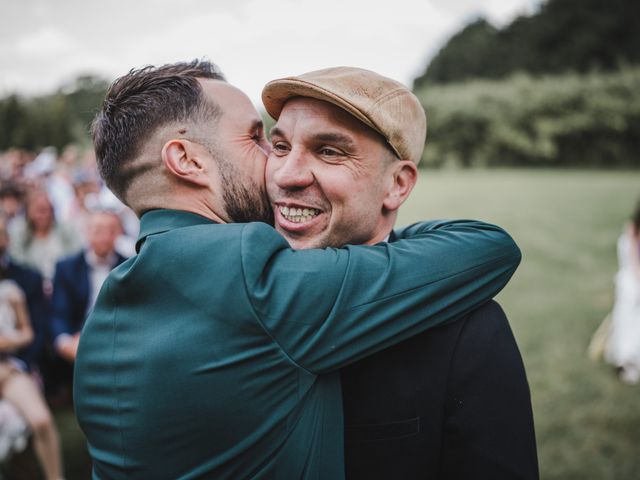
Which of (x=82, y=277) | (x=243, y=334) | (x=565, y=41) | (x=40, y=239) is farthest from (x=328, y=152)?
(x=565, y=41)

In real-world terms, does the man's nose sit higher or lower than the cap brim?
lower

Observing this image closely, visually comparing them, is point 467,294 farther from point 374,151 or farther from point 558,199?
point 558,199

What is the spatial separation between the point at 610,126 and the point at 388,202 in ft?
115

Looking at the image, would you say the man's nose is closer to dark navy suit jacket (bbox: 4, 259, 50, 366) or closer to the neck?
the neck

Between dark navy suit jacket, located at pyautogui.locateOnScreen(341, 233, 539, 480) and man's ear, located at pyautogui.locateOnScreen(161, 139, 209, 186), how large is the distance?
34.6 inches

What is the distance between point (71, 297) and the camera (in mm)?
5266

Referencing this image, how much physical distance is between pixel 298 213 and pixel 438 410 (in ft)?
2.88

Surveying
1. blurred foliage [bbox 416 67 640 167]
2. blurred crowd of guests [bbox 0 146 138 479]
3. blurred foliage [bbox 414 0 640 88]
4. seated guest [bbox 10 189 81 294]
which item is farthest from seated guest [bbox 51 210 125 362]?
blurred foliage [bbox 414 0 640 88]

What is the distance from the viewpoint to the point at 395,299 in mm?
1502

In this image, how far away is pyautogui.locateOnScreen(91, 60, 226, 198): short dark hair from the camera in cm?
188

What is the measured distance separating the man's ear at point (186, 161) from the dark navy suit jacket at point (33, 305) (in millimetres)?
4398

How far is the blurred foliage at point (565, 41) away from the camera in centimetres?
4572

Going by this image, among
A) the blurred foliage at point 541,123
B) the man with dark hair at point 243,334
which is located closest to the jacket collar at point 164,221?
the man with dark hair at point 243,334

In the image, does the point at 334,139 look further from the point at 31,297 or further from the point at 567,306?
the point at 567,306
